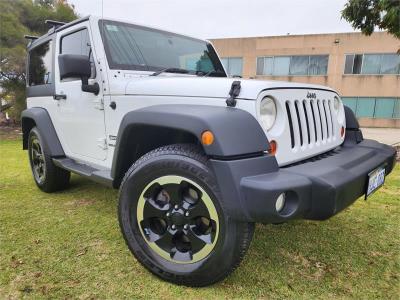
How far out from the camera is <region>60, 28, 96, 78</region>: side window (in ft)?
9.17

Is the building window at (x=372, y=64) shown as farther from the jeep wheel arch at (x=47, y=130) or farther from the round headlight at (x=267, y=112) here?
the round headlight at (x=267, y=112)

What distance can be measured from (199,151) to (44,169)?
2.57m

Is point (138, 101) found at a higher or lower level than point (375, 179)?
higher

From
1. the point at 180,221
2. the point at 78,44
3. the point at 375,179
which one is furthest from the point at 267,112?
the point at 78,44

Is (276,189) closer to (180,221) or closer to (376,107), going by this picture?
(180,221)

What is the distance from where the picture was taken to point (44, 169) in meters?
3.70

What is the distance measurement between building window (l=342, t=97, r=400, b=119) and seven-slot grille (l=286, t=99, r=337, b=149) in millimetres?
18676

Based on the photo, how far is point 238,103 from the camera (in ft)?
6.00

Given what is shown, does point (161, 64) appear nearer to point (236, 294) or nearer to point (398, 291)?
point (236, 294)

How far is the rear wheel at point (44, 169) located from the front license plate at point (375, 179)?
316 cm

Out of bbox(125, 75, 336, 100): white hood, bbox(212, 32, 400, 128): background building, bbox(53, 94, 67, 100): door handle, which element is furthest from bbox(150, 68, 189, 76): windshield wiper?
bbox(212, 32, 400, 128): background building

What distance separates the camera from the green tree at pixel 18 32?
9.74m

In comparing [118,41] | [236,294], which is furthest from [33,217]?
[236,294]

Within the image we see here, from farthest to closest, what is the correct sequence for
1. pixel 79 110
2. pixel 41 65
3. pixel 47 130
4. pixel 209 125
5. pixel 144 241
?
1. pixel 41 65
2. pixel 47 130
3. pixel 79 110
4. pixel 144 241
5. pixel 209 125
